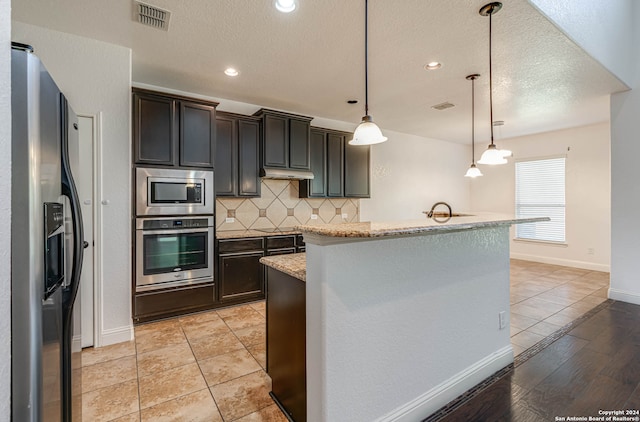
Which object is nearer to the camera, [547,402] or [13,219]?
[13,219]

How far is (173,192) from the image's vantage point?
322 centimetres

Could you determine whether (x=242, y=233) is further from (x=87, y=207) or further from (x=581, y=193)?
(x=581, y=193)

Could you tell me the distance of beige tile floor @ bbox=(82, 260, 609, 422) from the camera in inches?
73.4

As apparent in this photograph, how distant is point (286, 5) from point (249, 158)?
212 cm

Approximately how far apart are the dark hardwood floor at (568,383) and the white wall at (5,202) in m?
2.03

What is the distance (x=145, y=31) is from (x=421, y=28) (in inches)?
88.7

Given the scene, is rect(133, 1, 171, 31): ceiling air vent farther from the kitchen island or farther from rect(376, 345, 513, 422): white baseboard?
rect(376, 345, 513, 422): white baseboard

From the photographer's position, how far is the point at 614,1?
134 inches

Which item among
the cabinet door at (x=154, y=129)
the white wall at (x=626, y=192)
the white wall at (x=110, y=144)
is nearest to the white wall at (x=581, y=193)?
the white wall at (x=626, y=192)

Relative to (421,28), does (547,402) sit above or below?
below

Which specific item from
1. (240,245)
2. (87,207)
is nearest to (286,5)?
(87,207)

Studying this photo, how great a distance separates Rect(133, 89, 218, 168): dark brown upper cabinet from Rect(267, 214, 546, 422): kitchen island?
245 centimetres

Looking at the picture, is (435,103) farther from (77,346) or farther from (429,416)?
(77,346)

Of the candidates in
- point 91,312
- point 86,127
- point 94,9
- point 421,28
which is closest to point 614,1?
point 421,28
